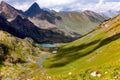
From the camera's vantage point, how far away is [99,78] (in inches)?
1264

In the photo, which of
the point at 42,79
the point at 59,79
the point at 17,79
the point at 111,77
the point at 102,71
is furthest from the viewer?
the point at 17,79

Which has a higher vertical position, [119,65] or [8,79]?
[8,79]

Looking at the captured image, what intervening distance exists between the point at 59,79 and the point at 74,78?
2.72m

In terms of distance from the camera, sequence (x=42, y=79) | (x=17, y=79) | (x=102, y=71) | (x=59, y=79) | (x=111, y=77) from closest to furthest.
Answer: (x=111, y=77)
(x=102, y=71)
(x=59, y=79)
(x=42, y=79)
(x=17, y=79)

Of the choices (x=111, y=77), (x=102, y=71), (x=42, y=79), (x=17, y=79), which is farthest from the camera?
(x=17, y=79)

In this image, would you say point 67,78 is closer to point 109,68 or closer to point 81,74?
point 81,74

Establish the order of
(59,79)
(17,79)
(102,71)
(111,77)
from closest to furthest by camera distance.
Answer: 1. (111,77)
2. (102,71)
3. (59,79)
4. (17,79)

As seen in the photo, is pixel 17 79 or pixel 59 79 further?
pixel 17 79

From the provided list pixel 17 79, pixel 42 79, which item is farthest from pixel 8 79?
pixel 42 79

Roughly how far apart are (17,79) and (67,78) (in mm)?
157019

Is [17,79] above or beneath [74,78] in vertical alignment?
above

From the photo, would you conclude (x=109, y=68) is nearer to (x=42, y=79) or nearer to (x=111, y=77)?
(x=111, y=77)

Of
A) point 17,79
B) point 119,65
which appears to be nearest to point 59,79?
point 119,65

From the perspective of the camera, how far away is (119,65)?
34219 mm
